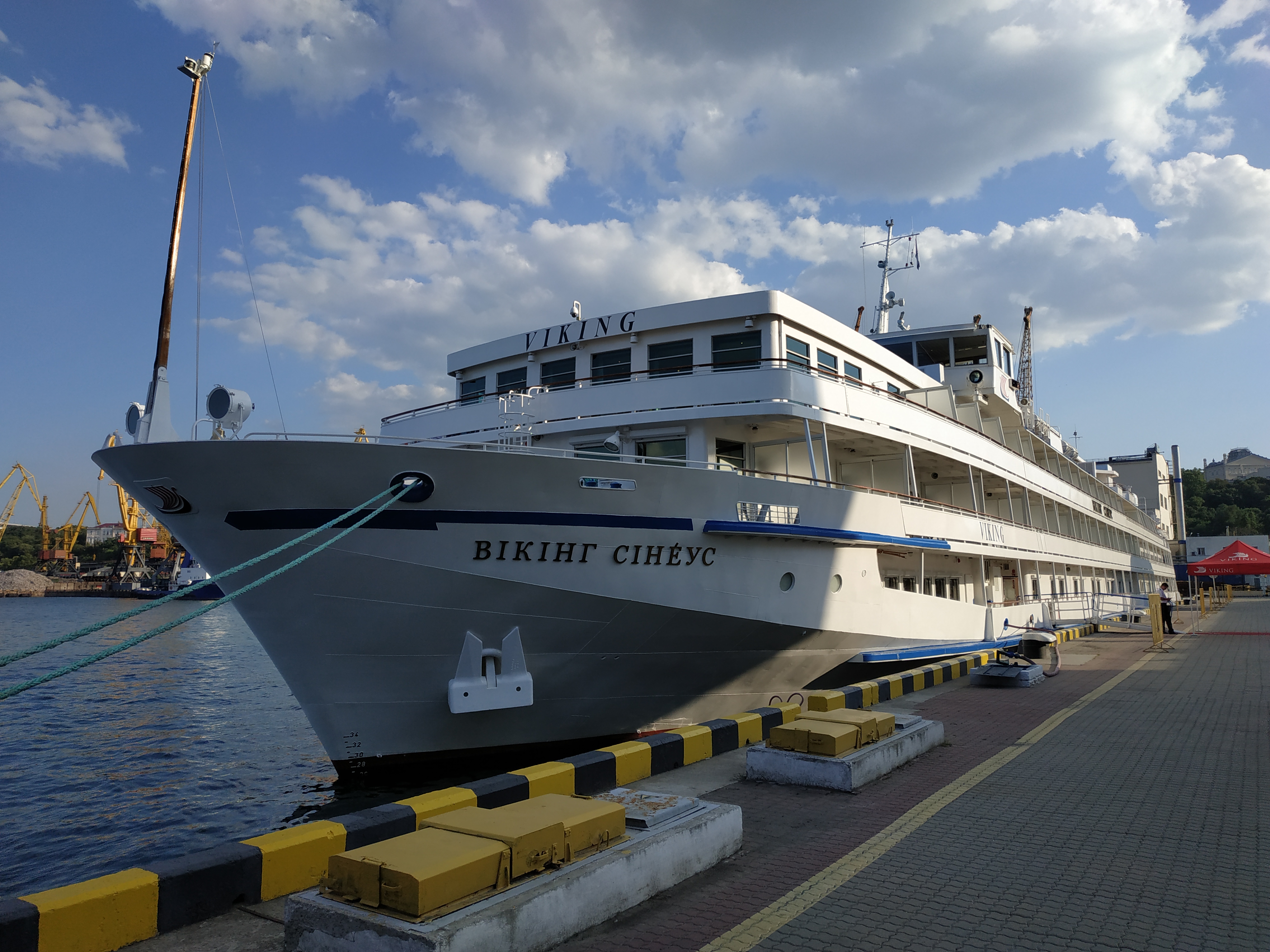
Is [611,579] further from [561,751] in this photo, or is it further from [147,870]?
[147,870]

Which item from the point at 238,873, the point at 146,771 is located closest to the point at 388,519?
the point at 238,873

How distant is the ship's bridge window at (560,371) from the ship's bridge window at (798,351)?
3.59m

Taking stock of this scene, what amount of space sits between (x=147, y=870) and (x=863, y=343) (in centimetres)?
1385

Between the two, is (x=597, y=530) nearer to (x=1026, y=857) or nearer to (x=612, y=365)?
(x=612, y=365)

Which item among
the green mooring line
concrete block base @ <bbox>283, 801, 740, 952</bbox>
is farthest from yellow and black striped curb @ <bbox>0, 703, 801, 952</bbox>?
the green mooring line

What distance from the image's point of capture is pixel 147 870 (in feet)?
13.3

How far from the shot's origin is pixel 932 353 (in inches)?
869

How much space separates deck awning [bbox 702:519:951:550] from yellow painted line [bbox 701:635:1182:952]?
385 centimetres

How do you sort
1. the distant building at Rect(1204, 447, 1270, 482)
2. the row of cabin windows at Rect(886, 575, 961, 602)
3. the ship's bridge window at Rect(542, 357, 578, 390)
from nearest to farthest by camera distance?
the ship's bridge window at Rect(542, 357, 578, 390)
the row of cabin windows at Rect(886, 575, 961, 602)
the distant building at Rect(1204, 447, 1270, 482)

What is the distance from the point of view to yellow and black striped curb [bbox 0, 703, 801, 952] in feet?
11.9

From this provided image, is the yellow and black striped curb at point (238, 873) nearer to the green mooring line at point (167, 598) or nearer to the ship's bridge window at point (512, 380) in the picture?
the green mooring line at point (167, 598)

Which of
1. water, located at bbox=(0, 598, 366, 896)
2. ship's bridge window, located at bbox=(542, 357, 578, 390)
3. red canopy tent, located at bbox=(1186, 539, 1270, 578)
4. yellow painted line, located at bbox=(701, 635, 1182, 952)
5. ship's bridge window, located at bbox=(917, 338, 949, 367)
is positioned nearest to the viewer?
yellow painted line, located at bbox=(701, 635, 1182, 952)

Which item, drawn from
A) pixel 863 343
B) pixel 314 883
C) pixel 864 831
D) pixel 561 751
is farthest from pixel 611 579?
pixel 863 343

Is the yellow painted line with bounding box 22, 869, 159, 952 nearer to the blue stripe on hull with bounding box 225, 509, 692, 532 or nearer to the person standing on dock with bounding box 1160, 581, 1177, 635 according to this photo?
the blue stripe on hull with bounding box 225, 509, 692, 532
